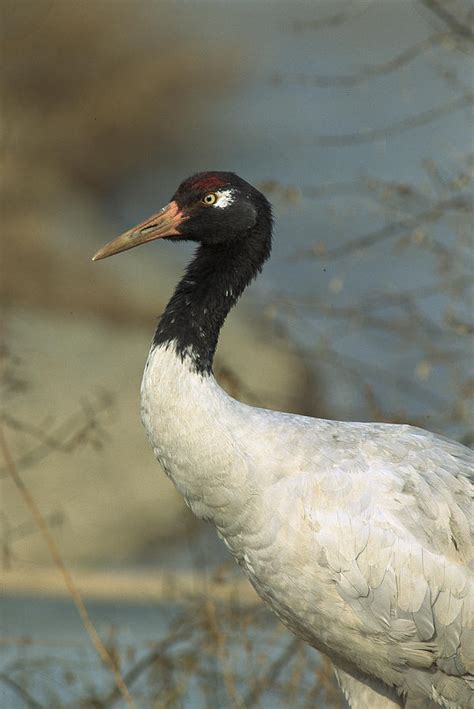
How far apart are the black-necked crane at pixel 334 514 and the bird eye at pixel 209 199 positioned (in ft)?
0.99

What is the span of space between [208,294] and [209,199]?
0.93ft

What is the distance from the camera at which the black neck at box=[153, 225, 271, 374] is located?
10.8 feet

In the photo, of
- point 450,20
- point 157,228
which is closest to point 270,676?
point 157,228

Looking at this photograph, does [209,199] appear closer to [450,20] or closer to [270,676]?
[450,20]

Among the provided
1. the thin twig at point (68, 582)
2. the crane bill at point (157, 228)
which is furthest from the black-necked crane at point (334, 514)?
the thin twig at point (68, 582)

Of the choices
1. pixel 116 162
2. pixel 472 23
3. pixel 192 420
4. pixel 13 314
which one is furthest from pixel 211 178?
pixel 116 162

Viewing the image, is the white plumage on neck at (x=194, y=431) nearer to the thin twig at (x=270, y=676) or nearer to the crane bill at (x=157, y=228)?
the crane bill at (x=157, y=228)

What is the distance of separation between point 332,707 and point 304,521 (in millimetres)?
1379

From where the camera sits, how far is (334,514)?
124 inches

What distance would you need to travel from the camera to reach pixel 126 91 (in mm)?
10102

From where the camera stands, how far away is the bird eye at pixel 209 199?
11.4 ft

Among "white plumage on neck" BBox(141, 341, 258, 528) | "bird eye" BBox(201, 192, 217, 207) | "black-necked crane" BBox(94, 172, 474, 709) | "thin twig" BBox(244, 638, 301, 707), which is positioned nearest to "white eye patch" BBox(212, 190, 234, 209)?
"bird eye" BBox(201, 192, 217, 207)

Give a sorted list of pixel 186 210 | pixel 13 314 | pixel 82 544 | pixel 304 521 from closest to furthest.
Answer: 1. pixel 304 521
2. pixel 186 210
3. pixel 82 544
4. pixel 13 314

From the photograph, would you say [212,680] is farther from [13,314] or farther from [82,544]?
[13,314]
